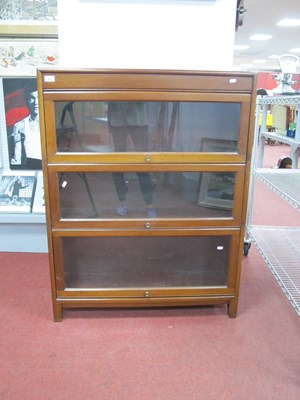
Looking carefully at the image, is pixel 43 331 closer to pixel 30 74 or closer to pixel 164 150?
pixel 164 150

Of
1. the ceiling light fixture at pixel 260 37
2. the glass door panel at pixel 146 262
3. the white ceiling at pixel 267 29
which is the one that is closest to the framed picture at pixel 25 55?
the glass door panel at pixel 146 262

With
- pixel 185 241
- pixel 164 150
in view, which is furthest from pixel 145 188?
pixel 185 241

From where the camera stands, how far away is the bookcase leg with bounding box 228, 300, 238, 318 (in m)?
1.85

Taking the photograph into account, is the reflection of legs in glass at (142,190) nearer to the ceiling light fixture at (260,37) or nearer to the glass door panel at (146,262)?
the glass door panel at (146,262)

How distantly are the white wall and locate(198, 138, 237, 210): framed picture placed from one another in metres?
0.46

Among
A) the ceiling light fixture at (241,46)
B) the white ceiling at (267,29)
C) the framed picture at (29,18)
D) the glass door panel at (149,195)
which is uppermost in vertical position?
the ceiling light fixture at (241,46)

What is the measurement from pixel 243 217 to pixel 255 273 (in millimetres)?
817

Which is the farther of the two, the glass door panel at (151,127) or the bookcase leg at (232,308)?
the bookcase leg at (232,308)

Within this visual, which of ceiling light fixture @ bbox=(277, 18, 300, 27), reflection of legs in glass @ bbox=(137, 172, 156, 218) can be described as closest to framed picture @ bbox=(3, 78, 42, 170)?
reflection of legs in glass @ bbox=(137, 172, 156, 218)

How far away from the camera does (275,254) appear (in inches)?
86.6

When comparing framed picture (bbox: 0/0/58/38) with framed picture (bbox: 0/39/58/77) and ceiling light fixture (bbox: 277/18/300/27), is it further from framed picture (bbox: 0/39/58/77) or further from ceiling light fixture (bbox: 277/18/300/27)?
ceiling light fixture (bbox: 277/18/300/27)

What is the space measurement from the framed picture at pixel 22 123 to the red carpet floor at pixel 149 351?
0.87 metres

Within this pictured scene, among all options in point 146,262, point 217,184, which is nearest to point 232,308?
point 146,262

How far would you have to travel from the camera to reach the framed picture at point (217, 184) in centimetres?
169
